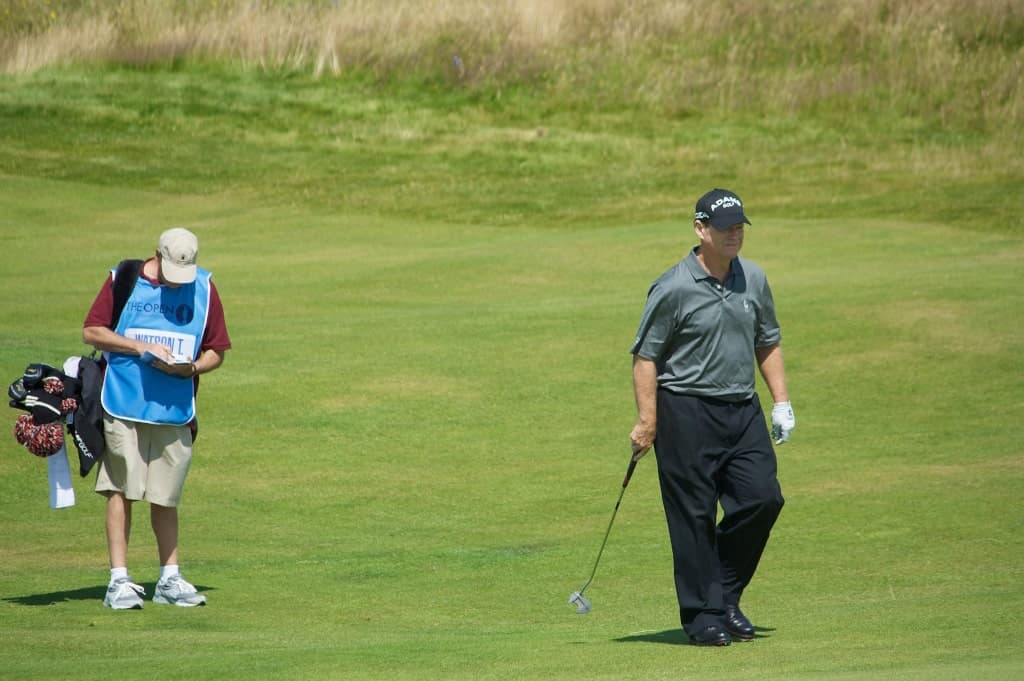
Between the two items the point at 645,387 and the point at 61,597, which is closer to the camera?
the point at 645,387

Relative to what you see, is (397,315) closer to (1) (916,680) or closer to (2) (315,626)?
(2) (315,626)

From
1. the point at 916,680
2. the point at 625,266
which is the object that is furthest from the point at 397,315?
the point at 916,680

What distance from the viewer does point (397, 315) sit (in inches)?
672

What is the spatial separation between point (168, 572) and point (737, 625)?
2943 mm

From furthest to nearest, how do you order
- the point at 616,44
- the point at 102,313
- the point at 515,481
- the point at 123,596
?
the point at 616,44, the point at 515,481, the point at 102,313, the point at 123,596

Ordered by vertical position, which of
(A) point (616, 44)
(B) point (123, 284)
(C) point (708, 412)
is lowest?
(A) point (616, 44)

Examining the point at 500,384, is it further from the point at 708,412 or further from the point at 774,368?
the point at 708,412

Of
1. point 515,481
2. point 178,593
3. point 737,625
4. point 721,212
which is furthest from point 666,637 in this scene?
point 515,481

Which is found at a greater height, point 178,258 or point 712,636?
point 178,258

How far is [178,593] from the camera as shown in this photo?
867 cm

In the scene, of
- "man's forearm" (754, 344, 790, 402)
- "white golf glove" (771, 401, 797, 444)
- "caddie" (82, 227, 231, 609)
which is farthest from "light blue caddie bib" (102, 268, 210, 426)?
"white golf glove" (771, 401, 797, 444)

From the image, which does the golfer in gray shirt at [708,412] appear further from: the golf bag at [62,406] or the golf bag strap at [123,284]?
the golf bag at [62,406]

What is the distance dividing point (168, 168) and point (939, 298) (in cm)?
1459

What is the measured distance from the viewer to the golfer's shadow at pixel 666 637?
7.51 meters
